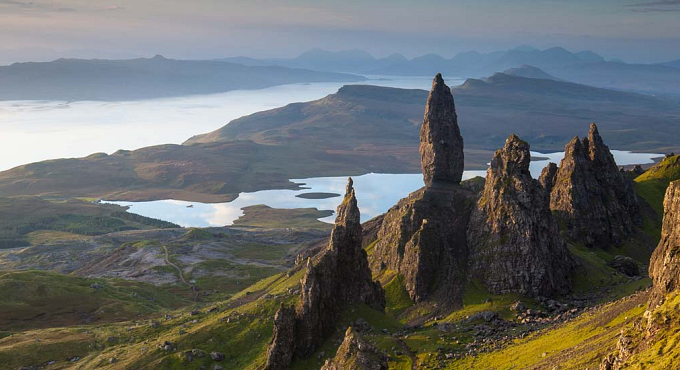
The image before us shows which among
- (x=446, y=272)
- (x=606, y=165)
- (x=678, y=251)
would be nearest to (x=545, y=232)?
(x=446, y=272)

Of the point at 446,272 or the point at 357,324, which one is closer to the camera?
the point at 357,324

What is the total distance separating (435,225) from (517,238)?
2027cm

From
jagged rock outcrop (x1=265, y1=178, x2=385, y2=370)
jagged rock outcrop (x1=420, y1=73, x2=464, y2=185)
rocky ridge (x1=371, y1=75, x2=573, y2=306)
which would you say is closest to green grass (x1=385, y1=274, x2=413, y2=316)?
rocky ridge (x1=371, y1=75, x2=573, y2=306)

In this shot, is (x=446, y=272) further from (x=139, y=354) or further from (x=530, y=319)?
(x=139, y=354)

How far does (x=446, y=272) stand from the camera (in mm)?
141250

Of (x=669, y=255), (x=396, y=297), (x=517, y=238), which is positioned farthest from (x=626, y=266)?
(x=669, y=255)

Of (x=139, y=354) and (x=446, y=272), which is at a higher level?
(x=446, y=272)

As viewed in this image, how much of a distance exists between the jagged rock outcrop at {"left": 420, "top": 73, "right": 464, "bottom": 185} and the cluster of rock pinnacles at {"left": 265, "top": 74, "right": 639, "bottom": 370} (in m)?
0.28

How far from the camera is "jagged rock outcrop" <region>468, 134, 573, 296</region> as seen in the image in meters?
132

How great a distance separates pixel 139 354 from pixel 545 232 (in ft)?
289

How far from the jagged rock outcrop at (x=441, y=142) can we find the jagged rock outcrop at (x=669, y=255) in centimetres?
8914

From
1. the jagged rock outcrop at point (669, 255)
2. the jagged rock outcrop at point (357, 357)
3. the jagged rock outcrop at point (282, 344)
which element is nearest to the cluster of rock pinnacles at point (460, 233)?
the jagged rock outcrop at point (282, 344)

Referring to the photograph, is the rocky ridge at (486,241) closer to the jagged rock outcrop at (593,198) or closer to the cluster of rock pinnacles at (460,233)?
the cluster of rock pinnacles at (460,233)

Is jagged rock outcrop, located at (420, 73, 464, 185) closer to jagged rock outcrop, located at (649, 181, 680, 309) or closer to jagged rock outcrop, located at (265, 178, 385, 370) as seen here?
→ jagged rock outcrop, located at (265, 178, 385, 370)
